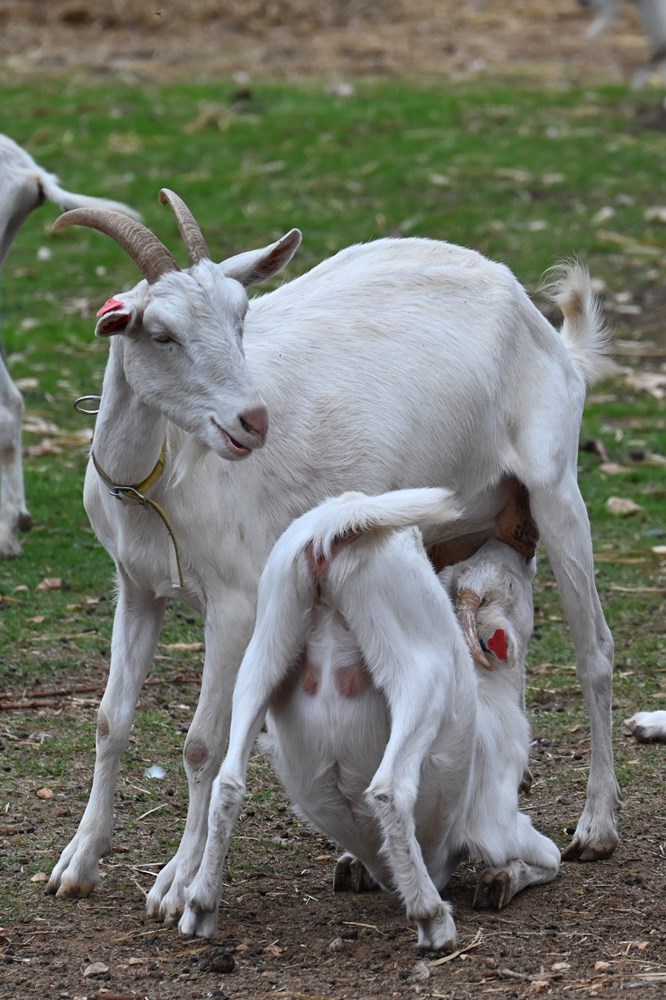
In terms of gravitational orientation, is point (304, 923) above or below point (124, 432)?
below

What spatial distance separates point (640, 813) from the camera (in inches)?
200

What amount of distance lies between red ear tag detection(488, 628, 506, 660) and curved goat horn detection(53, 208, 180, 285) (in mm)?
1372

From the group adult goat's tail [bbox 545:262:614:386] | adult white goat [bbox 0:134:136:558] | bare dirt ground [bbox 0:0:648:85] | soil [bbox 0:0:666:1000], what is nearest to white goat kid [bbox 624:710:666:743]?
soil [bbox 0:0:666:1000]

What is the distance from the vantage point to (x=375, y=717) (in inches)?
161

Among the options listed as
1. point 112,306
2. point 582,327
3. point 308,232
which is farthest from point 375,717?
point 308,232

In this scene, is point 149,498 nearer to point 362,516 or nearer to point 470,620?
point 362,516

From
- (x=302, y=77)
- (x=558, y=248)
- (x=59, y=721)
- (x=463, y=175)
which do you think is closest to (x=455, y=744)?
(x=59, y=721)

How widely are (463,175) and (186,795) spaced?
10090 mm

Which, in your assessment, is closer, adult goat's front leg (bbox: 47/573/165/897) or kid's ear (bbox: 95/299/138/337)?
kid's ear (bbox: 95/299/138/337)

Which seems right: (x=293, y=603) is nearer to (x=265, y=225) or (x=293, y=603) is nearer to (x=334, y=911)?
(x=334, y=911)

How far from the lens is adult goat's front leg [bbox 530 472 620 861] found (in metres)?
4.82

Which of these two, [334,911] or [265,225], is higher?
[334,911]

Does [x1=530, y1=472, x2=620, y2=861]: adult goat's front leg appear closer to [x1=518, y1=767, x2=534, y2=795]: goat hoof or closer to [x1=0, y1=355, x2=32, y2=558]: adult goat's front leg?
[x1=518, y1=767, x2=534, y2=795]: goat hoof

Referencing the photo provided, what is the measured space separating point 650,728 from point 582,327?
139 cm
